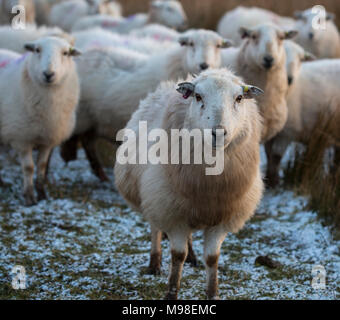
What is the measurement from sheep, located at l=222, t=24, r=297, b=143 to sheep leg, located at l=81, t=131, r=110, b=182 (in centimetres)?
184

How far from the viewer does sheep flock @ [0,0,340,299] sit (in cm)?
349

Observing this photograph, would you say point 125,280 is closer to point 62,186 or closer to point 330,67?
point 62,186

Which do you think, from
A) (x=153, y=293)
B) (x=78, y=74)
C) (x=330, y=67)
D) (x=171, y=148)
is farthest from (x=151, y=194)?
(x=330, y=67)

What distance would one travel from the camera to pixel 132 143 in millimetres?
4133

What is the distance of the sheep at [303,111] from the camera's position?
6.59 m

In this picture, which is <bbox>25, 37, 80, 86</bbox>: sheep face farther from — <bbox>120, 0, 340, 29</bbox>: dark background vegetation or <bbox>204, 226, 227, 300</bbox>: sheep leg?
<bbox>120, 0, 340, 29</bbox>: dark background vegetation

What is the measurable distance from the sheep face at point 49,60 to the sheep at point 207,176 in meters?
1.93

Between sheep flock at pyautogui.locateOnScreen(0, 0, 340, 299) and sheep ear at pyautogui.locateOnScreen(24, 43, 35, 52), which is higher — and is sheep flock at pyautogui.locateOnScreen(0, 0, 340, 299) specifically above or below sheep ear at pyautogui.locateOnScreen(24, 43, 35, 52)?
below

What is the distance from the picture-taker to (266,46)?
5.95 m

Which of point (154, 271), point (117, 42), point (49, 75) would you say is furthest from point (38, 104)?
point (117, 42)

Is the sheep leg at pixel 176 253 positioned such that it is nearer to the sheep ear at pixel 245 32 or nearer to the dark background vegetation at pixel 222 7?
the sheep ear at pixel 245 32

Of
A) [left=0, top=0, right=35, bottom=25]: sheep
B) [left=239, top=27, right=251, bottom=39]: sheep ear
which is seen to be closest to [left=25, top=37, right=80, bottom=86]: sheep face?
[left=239, top=27, right=251, bottom=39]: sheep ear

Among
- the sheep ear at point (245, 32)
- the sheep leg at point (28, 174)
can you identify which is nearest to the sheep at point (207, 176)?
the sheep leg at point (28, 174)

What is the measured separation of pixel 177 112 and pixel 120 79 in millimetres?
3143
